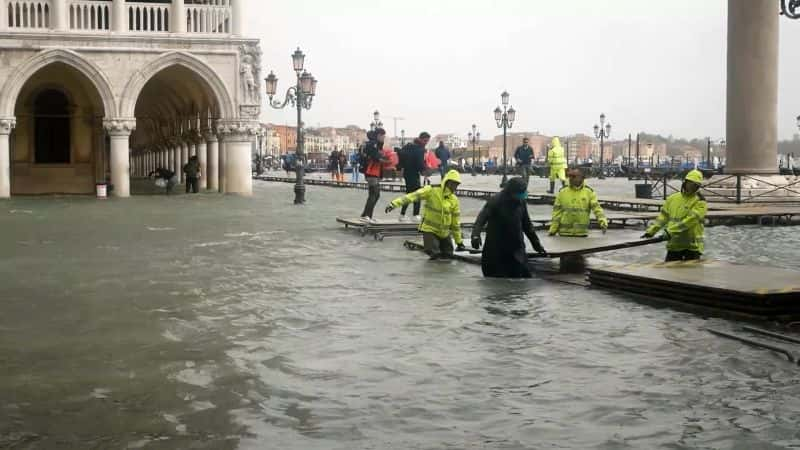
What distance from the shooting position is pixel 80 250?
14.9 metres

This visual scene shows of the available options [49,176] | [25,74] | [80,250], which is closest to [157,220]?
[80,250]

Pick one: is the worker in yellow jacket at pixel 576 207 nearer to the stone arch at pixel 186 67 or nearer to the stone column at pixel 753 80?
the stone column at pixel 753 80

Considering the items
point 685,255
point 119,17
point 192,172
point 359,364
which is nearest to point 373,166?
point 685,255

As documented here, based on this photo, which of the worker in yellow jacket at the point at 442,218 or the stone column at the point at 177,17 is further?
the stone column at the point at 177,17

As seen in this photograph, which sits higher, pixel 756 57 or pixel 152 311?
pixel 756 57

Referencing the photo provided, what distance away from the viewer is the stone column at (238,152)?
1315 inches

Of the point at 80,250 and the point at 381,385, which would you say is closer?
the point at 381,385

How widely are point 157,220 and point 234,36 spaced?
41.6ft

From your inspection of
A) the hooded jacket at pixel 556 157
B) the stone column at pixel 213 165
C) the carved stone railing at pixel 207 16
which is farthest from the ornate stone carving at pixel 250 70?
the hooded jacket at pixel 556 157

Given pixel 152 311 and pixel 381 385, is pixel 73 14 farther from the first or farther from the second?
pixel 381 385

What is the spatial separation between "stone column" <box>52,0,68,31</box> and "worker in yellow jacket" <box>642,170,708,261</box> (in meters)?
24.0

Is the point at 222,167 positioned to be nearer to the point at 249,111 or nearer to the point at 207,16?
the point at 249,111

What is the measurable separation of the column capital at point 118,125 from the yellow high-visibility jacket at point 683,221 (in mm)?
23431

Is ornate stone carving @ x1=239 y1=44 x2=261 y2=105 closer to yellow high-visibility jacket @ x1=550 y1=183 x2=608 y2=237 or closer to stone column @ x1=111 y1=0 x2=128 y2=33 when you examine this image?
stone column @ x1=111 y1=0 x2=128 y2=33
